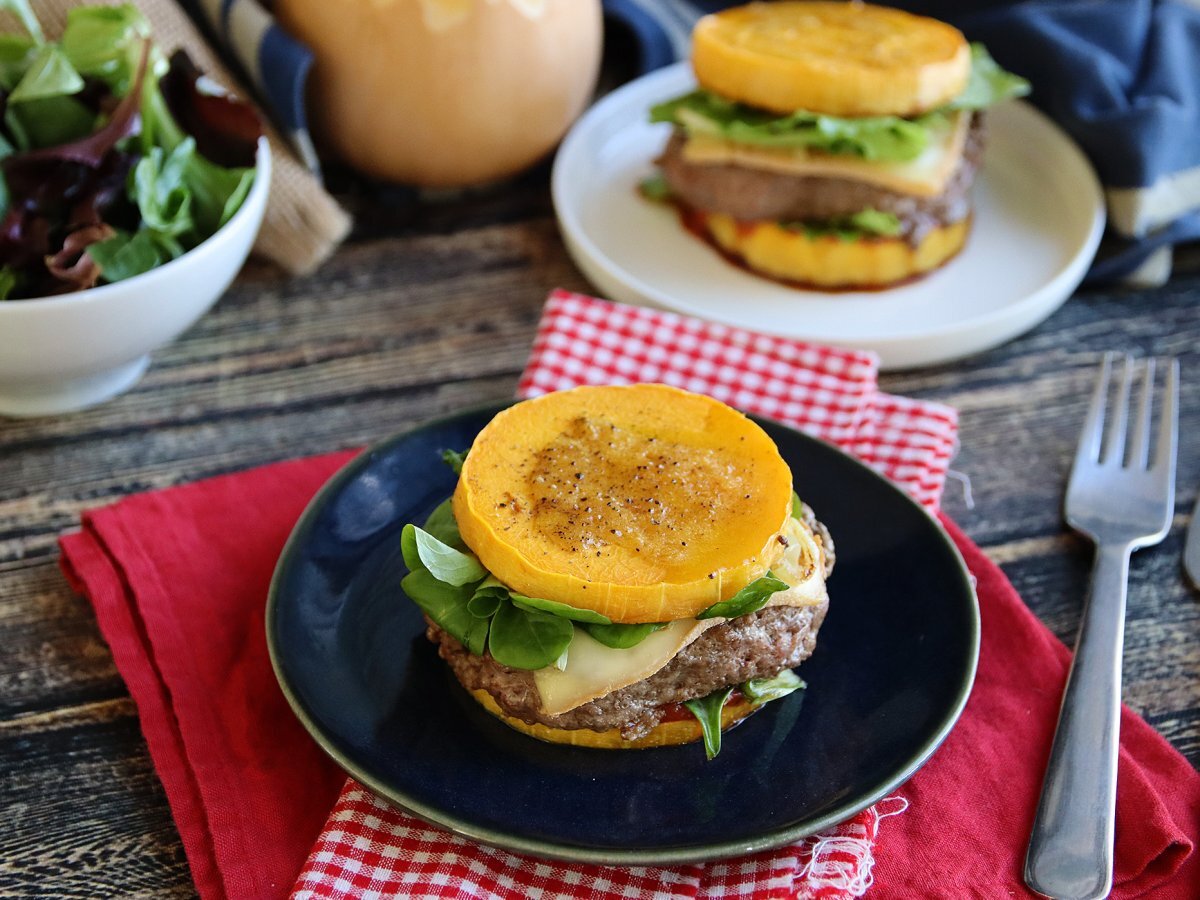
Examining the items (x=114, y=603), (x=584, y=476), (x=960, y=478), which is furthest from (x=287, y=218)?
(x=960, y=478)

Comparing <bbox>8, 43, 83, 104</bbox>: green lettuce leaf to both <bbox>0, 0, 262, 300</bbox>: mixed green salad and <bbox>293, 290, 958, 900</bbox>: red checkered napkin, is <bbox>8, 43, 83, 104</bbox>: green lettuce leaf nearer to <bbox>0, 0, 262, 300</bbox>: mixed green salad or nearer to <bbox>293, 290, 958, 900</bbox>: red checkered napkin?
<bbox>0, 0, 262, 300</bbox>: mixed green salad

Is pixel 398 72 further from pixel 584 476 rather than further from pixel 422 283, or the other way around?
pixel 584 476

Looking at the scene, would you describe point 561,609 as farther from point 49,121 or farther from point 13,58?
point 13,58

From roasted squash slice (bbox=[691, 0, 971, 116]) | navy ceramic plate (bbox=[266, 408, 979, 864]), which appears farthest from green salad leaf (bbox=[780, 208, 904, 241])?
navy ceramic plate (bbox=[266, 408, 979, 864])

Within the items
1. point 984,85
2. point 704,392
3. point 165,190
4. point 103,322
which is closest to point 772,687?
point 704,392

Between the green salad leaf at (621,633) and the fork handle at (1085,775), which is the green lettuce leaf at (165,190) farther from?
the fork handle at (1085,775)
